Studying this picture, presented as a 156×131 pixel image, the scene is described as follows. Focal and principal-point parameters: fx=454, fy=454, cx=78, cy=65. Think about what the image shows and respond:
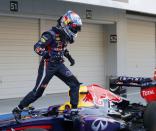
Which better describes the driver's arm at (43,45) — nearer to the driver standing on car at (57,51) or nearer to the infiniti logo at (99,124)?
the driver standing on car at (57,51)

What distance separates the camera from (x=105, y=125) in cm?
638

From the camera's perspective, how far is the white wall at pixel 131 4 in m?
14.0

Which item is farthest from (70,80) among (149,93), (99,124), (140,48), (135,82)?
(140,48)

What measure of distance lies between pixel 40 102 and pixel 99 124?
20.6 feet

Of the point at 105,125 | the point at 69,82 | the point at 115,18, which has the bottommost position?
the point at 105,125

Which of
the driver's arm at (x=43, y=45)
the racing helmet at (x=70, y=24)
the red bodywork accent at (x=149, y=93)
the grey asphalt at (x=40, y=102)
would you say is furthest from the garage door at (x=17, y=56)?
the red bodywork accent at (x=149, y=93)

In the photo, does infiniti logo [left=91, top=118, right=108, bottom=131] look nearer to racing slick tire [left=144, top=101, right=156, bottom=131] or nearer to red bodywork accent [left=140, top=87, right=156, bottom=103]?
racing slick tire [left=144, top=101, right=156, bottom=131]

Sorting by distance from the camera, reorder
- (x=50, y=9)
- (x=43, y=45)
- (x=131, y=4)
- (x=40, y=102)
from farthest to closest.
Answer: (x=131, y=4) < (x=50, y=9) < (x=40, y=102) < (x=43, y=45)

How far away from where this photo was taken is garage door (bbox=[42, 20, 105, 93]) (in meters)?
14.8

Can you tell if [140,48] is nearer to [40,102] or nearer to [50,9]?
[50,9]

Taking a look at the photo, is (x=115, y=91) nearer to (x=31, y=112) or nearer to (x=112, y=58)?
(x=31, y=112)

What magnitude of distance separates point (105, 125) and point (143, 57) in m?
12.0

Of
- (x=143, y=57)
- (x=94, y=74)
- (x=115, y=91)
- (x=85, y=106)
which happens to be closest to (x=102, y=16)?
(x=94, y=74)

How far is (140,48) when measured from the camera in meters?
17.8
